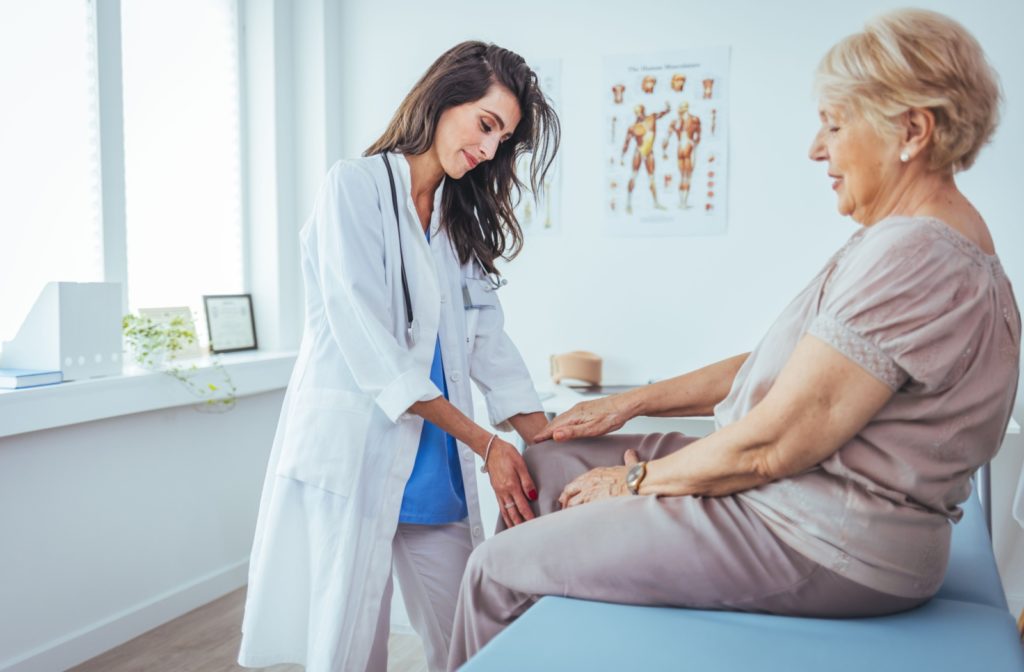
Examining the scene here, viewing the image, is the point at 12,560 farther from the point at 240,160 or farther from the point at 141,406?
the point at 240,160

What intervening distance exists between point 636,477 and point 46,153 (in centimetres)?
200

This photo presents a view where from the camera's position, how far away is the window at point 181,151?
2848mm

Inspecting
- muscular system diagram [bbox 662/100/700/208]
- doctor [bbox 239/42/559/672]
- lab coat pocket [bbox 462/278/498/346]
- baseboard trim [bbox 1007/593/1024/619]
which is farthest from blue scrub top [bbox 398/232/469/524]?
baseboard trim [bbox 1007/593/1024/619]

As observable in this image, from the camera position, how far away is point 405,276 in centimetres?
168

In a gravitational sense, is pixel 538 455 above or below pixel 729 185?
below

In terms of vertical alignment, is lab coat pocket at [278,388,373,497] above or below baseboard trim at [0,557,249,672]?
above

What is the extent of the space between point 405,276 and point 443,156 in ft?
0.83

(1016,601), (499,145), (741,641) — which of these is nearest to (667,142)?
(499,145)

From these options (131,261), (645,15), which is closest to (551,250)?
(645,15)

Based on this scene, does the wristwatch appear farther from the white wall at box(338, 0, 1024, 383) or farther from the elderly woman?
the white wall at box(338, 0, 1024, 383)

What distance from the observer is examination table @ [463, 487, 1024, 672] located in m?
0.99

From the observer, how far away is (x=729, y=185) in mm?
3070

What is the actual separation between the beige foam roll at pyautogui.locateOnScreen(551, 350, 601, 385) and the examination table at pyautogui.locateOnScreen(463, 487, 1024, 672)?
1.89 m

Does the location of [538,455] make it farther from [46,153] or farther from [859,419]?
[46,153]
